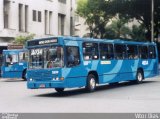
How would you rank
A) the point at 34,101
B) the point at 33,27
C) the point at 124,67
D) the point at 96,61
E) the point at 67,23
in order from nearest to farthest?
the point at 34,101, the point at 96,61, the point at 124,67, the point at 33,27, the point at 67,23

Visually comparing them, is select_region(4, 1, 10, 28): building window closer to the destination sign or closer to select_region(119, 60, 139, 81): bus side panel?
select_region(119, 60, 139, 81): bus side panel

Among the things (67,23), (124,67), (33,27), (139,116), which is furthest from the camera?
(67,23)

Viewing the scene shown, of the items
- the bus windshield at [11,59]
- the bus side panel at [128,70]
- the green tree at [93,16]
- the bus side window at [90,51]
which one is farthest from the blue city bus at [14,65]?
the green tree at [93,16]

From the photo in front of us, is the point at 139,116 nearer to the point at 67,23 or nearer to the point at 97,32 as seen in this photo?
the point at 67,23

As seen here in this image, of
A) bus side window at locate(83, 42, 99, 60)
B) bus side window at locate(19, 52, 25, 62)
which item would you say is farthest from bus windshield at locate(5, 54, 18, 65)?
bus side window at locate(83, 42, 99, 60)

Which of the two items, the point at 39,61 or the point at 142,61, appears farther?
the point at 142,61

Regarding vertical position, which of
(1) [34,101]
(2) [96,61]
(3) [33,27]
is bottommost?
(1) [34,101]

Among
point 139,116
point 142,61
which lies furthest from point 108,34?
point 139,116

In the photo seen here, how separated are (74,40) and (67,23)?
35.5m

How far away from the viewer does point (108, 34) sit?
203 ft

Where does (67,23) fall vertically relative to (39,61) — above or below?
above

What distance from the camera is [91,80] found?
21484 millimetres

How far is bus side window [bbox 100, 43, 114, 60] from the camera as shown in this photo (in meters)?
22.8

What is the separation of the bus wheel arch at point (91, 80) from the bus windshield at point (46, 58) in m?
2.27
